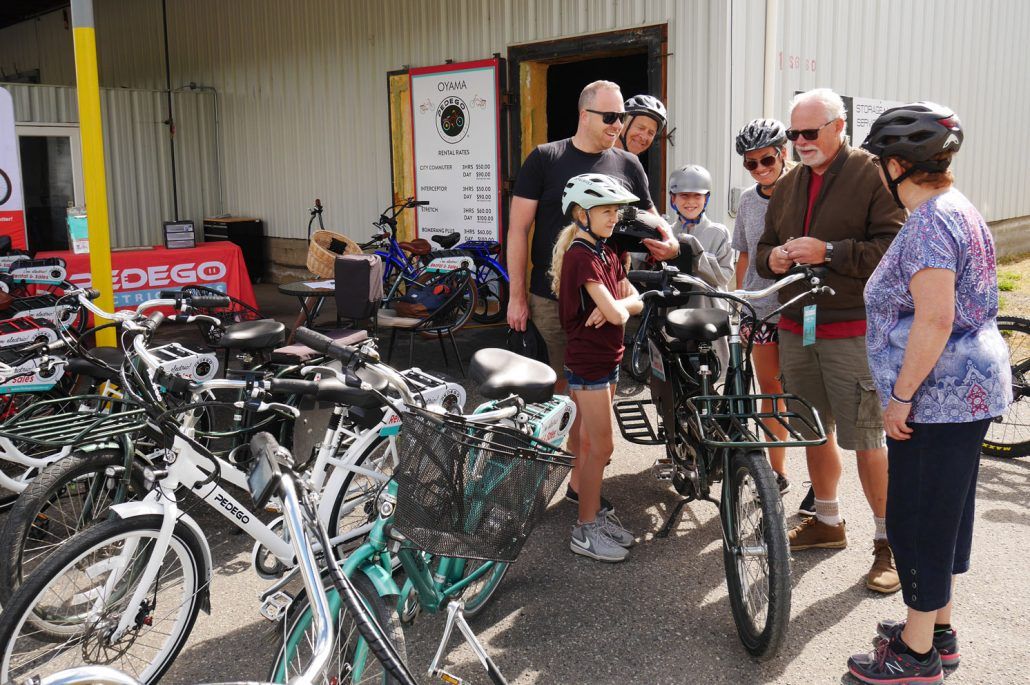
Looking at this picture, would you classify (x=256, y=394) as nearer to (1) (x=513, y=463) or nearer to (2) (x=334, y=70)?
(1) (x=513, y=463)

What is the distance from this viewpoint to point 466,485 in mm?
2316

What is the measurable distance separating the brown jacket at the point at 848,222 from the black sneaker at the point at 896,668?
1.29 metres

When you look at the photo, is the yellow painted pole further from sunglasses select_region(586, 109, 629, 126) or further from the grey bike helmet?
the grey bike helmet

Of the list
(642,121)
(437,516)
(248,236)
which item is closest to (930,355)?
(437,516)

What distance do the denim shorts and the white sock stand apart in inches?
40.1

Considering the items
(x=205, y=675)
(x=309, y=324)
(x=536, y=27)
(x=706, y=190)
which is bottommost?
(x=205, y=675)

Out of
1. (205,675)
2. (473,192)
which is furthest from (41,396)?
(473,192)

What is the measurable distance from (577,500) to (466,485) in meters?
2.05

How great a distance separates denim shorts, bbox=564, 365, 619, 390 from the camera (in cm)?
366

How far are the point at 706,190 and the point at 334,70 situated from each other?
7.58 metres

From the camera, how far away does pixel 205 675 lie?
2.98m

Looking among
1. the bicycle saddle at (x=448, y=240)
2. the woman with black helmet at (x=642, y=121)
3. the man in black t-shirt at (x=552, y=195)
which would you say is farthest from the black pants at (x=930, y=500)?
the bicycle saddle at (x=448, y=240)

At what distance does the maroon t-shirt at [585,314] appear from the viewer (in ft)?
11.5

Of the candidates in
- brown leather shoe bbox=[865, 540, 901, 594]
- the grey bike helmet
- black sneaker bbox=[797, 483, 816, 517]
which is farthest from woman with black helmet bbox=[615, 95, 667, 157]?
brown leather shoe bbox=[865, 540, 901, 594]
